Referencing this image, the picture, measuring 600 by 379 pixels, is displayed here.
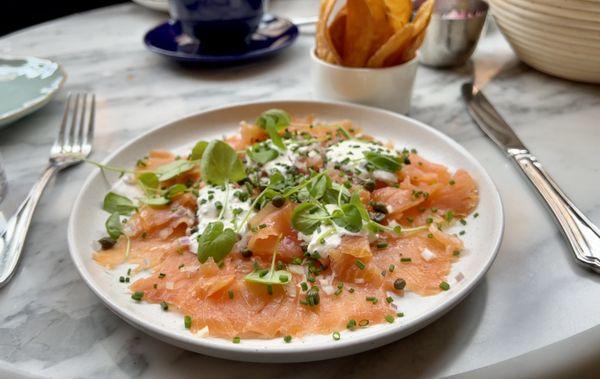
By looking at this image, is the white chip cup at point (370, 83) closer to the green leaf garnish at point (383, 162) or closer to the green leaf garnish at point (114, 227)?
the green leaf garnish at point (383, 162)

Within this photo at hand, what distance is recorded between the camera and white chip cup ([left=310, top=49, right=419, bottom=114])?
70.1 inches

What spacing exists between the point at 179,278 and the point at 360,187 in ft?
1.62

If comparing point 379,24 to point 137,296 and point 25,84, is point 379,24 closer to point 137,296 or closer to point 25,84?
point 137,296

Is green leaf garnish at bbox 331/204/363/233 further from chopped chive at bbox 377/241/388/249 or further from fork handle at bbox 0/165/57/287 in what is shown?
fork handle at bbox 0/165/57/287

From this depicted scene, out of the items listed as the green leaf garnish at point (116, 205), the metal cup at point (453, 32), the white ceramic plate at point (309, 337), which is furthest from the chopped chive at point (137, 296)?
the metal cup at point (453, 32)

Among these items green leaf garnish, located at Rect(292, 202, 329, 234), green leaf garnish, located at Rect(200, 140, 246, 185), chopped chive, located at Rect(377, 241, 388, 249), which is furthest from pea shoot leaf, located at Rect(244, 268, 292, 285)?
green leaf garnish, located at Rect(200, 140, 246, 185)

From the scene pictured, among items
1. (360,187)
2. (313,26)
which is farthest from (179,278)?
(313,26)

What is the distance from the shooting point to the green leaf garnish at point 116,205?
4.36 feet

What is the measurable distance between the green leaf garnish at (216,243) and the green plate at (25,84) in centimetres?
96

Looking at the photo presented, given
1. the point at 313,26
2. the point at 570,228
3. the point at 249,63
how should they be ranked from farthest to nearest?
the point at 313,26, the point at 249,63, the point at 570,228

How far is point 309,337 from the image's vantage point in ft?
3.17

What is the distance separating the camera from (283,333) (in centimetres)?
97

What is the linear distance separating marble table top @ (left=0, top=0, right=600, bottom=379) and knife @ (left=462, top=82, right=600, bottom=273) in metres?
0.04

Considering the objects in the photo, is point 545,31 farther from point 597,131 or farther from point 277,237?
point 277,237
